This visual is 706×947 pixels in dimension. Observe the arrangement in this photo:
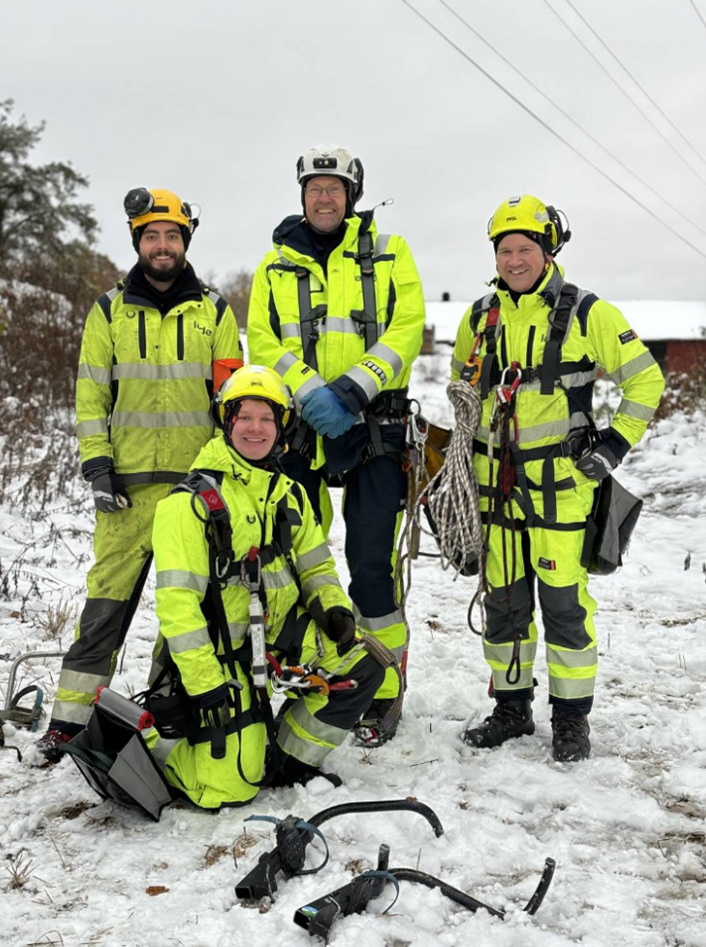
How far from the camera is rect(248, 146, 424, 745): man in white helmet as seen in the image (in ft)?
13.8

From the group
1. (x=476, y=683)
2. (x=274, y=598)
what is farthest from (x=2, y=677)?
(x=476, y=683)

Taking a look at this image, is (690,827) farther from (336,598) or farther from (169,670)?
(169,670)

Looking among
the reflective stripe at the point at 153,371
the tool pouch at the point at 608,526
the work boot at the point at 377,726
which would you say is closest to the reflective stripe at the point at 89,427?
the reflective stripe at the point at 153,371

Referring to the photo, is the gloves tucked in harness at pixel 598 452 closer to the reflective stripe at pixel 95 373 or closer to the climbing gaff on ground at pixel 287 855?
the climbing gaff on ground at pixel 287 855

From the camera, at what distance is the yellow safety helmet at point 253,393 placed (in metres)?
3.65

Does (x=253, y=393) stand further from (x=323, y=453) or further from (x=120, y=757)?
(x=120, y=757)

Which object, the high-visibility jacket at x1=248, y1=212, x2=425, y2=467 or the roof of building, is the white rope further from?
the roof of building

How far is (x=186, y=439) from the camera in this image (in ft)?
13.8

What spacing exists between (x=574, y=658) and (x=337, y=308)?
2084mm

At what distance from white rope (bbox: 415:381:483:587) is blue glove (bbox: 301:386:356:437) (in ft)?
1.79

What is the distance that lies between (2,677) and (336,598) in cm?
205

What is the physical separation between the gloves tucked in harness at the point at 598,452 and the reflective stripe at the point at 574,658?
0.86 metres

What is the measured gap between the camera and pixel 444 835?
10.7ft

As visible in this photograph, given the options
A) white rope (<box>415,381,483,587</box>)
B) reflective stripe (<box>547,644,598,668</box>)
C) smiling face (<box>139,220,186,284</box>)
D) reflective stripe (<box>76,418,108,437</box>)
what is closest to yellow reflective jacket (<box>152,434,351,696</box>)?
white rope (<box>415,381,483,587</box>)
